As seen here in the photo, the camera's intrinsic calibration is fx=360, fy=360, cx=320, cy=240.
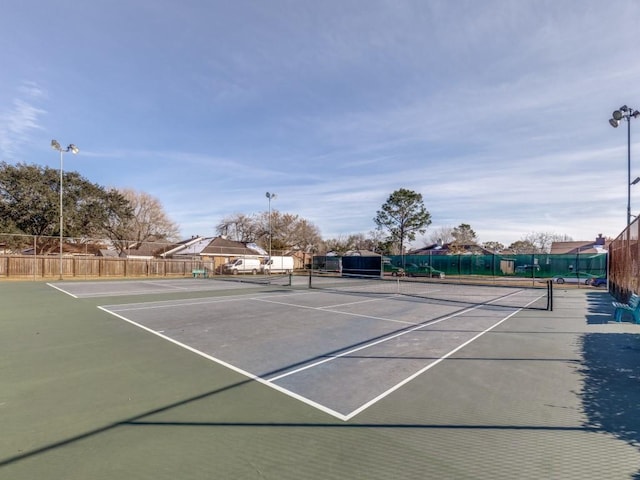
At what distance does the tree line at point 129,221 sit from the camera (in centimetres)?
3159

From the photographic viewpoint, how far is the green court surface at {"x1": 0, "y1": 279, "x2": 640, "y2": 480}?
119 inches

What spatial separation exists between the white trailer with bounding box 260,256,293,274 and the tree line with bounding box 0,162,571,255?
2.45m

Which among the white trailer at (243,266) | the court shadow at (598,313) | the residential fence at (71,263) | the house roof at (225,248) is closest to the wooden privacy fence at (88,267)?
the residential fence at (71,263)

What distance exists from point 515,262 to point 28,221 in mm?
41305

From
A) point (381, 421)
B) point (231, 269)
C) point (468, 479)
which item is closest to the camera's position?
point (468, 479)

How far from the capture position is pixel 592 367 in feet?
19.2

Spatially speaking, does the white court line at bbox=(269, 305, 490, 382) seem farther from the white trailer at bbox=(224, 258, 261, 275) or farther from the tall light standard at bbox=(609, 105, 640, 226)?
the white trailer at bbox=(224, 258, 261, 275)

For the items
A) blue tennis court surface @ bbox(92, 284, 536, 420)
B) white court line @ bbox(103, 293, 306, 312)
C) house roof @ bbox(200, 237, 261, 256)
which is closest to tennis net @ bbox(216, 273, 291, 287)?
white court line @ bbox(103, 293, 306, 312)

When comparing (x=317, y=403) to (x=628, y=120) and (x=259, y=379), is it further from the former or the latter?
(x=628, y=120)

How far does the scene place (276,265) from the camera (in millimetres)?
42719

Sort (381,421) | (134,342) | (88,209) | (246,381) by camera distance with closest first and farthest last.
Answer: (381,421), (246,381), (134,342), (88,209)

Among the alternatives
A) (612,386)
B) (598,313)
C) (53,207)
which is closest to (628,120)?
(598,313)

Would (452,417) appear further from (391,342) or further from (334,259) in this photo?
(334,259)

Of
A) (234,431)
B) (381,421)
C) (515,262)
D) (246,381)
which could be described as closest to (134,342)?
(246,381)
